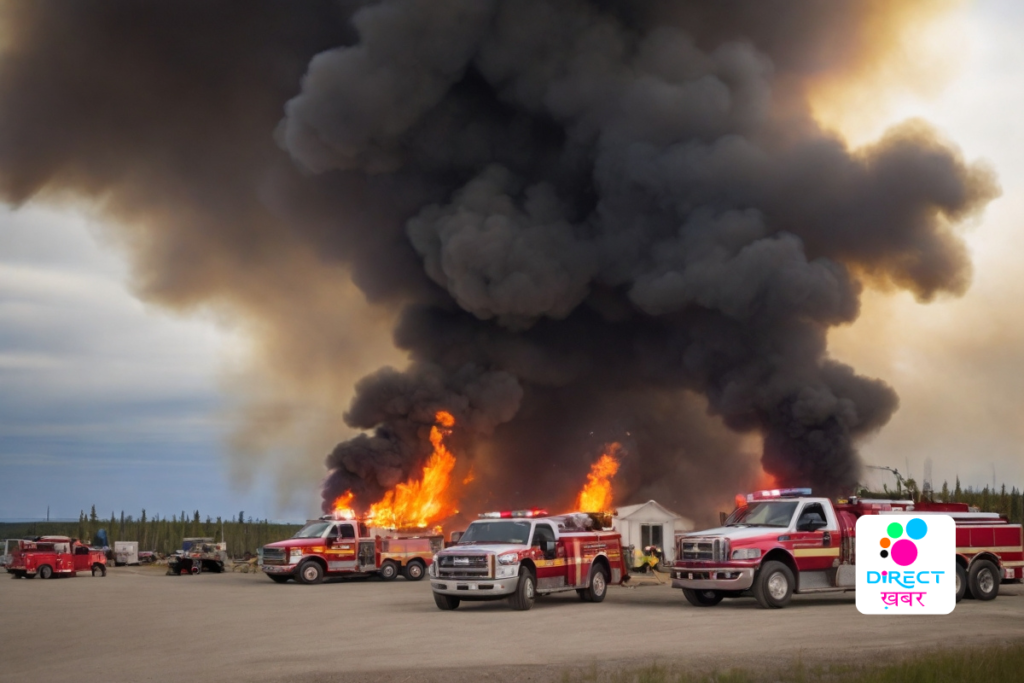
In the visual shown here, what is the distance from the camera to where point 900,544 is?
12234 millimetres

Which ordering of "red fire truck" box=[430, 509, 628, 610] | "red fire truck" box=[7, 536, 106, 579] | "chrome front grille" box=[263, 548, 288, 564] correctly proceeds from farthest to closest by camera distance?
"red fire truck" box=[7, 536, 106, 579] → "chrome front grille" box=[263, 548, 288, 564] → "red fire truck" box=[430, 509, 628, 610]

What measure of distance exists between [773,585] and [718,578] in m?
1.07

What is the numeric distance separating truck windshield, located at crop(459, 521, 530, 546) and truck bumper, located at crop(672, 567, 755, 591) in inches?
129

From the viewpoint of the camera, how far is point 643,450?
50.3m

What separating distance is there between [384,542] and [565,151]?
73.4ft

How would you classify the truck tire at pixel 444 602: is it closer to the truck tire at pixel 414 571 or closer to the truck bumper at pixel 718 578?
the truck bumper at pixel 718 578

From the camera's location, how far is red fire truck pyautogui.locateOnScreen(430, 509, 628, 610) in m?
19.5

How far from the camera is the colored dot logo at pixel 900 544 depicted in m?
11.9

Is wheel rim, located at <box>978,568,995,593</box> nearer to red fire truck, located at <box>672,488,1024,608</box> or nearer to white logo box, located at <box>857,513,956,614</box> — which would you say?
red fire truck, located at <box>672,488,1024,608</box>

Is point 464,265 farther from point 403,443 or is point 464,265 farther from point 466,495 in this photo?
point 466,495

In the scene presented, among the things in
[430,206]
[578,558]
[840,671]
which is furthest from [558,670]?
[430,206]

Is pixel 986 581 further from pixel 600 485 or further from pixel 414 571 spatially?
pixel 600 485

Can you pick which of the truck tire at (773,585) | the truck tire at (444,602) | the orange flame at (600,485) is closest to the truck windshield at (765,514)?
the truck tire at (773,585)

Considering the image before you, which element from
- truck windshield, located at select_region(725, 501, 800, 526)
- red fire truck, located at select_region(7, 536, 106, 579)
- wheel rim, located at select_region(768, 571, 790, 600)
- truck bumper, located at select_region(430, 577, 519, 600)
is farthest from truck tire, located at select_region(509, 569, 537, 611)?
red fire truck, located at select_region(7, 536, 106, 579)
